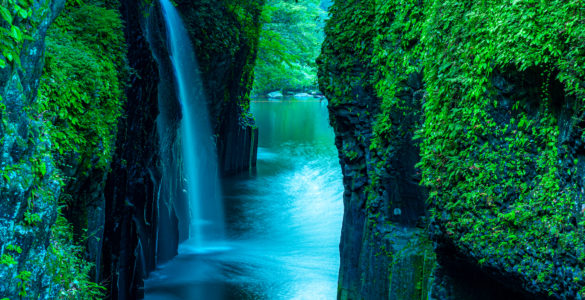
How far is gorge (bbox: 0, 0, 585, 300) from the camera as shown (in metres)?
4.14

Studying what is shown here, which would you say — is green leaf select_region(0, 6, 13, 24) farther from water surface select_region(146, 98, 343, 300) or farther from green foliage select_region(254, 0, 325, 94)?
green foliage select_region(254, 0, 325, 94)

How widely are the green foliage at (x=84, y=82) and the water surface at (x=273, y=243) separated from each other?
4492mm

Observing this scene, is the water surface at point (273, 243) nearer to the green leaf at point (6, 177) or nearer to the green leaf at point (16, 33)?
the green leaf at point (6, 177)

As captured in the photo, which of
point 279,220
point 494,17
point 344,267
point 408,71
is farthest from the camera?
point 279,220

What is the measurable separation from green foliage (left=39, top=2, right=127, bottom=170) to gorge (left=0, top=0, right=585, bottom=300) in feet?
0.10

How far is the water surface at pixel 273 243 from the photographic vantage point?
34.8 ft

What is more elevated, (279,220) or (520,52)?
(520,52)

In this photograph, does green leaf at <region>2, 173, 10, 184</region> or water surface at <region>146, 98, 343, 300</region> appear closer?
green leaf at <region>2, 173, 10, 184</region>

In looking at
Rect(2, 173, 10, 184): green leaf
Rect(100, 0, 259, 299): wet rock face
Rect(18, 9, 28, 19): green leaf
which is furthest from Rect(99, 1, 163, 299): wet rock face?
Rect(18, 9, 28, 19): green leaf

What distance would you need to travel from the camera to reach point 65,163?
19.7 ft

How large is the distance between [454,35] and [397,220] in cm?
279

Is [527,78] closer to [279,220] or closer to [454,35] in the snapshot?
[454,35]

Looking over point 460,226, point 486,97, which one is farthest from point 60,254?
point 486,97

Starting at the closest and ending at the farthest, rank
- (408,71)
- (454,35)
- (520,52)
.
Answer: (520,52), (454,35), (408,71)
